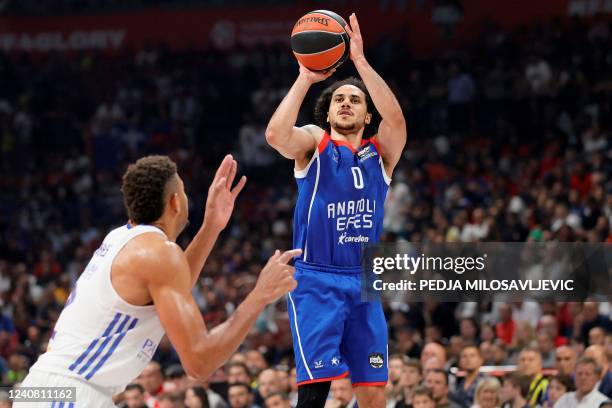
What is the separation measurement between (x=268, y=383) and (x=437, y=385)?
5.47 ft

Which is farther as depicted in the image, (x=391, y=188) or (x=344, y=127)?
(x=391, y=188)

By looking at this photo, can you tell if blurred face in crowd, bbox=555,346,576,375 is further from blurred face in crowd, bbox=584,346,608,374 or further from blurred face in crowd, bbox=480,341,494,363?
blurred face in crowd, bbox=480,341,494,363

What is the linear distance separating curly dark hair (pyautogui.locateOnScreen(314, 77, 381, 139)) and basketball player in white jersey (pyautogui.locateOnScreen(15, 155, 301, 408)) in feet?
8.07

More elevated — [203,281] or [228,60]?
[228,60]

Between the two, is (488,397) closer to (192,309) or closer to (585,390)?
(585,390)

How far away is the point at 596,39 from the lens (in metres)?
17.0

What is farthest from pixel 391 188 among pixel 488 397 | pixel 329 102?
pixel 329 102

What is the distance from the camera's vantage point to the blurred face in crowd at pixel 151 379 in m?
10.6

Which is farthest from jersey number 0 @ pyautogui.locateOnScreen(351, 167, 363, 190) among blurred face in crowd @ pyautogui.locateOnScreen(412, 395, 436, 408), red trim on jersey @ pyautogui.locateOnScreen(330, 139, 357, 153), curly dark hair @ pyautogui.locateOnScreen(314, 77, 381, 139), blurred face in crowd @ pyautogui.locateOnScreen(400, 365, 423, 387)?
blurred face in crowd @ pyautogui.locateOnScreen(400, 365, 423, 387)

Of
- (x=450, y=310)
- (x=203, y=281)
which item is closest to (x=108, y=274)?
(x=450, y=310)

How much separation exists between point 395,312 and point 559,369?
11.2ft

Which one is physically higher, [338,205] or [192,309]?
[338,205]

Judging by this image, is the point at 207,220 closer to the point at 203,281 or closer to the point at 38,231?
the point at 203,281

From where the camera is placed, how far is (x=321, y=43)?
6.37 meters
